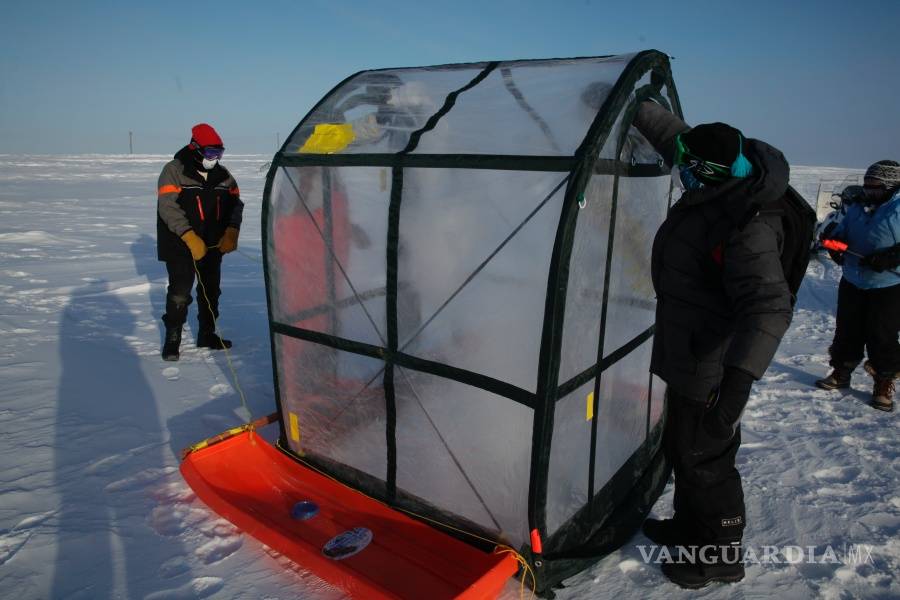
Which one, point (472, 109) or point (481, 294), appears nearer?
point (481, 294)

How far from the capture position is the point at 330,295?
3.45 meters

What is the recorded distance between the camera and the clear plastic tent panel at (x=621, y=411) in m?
3.21

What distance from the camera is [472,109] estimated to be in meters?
3.06

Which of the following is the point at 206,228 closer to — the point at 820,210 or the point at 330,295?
the point at 330,295

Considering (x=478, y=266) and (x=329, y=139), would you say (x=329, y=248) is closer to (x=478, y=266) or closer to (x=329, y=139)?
(x=329, y=139)

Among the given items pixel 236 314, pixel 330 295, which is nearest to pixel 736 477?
pixel 330 295

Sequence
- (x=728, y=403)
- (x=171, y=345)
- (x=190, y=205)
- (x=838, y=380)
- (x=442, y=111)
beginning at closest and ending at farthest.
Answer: (x=728, y=403), (x=442, y=111), (x=838, y=380), (x=190, y=205), (x=171, y=345)

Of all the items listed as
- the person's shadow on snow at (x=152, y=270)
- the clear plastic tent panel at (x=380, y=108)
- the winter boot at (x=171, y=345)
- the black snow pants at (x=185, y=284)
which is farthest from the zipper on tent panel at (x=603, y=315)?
the person's shadow on snow at (x=152, y=270)

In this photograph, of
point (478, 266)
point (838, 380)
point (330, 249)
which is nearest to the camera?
point (478, 266)

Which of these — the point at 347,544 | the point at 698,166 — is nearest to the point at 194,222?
the point at 347,544

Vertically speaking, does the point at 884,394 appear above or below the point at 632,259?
below

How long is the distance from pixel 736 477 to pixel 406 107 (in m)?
2.68

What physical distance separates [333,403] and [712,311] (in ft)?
7.33

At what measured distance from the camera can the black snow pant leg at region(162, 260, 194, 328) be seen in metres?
5.57
